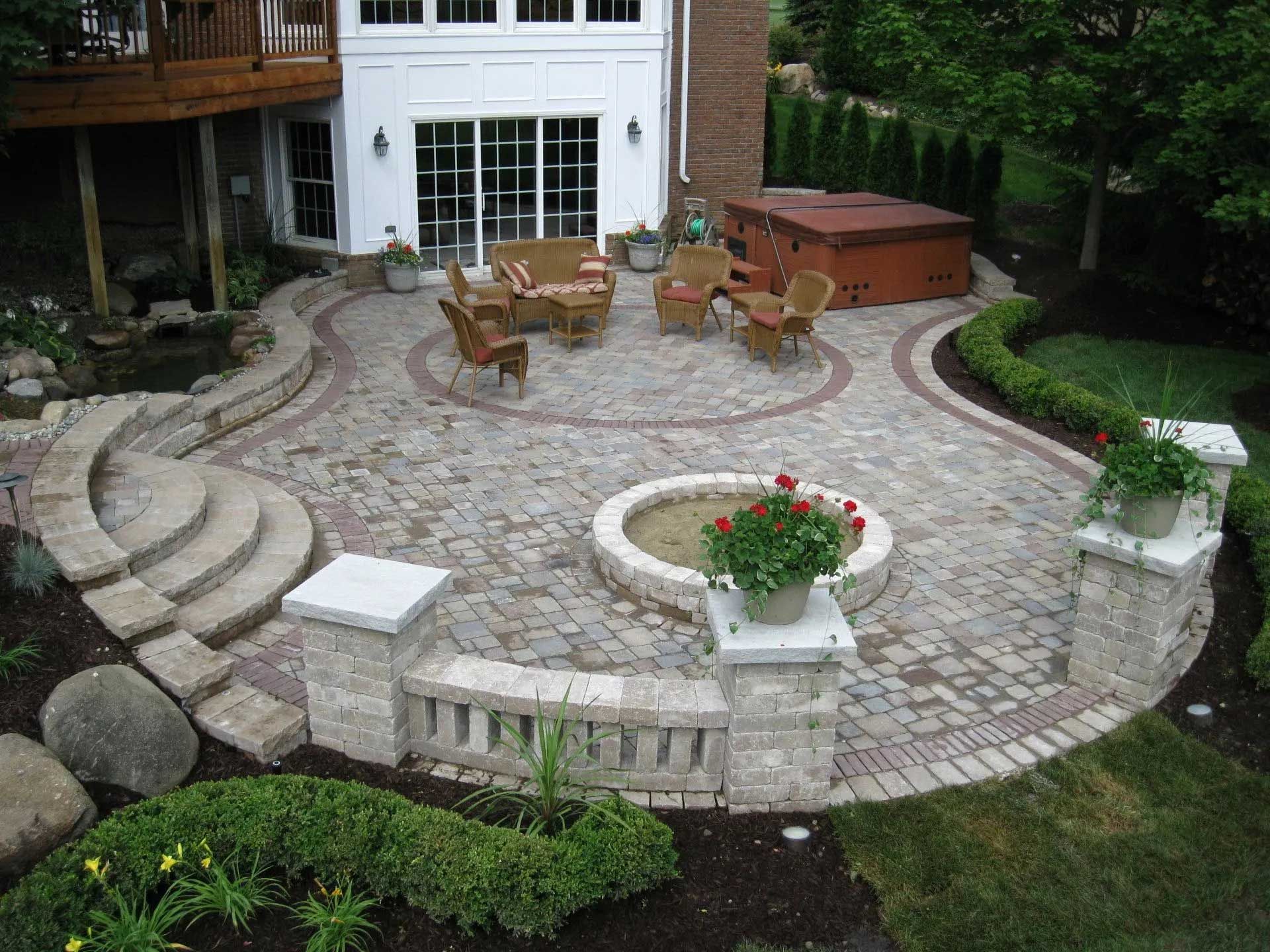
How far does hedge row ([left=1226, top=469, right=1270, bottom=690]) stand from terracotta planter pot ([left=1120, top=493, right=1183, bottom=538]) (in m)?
1.04

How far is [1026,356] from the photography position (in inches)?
536

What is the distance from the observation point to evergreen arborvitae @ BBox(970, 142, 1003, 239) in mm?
18031

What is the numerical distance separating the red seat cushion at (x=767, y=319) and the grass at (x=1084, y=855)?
22.8ft

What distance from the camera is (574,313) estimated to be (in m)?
13.1

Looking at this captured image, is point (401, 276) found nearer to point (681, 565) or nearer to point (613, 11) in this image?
point (613, 11)

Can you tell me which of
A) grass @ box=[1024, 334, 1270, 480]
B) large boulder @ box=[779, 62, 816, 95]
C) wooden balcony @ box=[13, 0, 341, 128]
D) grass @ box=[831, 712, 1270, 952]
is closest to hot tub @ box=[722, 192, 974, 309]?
grass @ box=[1024, 334, 1270, 480]

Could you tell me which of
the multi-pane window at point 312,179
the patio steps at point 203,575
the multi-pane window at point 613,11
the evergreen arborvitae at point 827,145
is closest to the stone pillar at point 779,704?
the patio steps at point 203,575

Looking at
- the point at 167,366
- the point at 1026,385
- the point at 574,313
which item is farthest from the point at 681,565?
the point at 167,366

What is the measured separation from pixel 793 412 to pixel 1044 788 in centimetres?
591

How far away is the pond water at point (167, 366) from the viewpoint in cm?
1180

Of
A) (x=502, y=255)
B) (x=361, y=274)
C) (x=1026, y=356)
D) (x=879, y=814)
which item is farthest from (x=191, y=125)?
(x=879, y=814)

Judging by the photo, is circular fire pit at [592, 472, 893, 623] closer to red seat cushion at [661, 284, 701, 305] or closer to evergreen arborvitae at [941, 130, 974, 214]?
red seat cushion at [661, 284, 701, 305]

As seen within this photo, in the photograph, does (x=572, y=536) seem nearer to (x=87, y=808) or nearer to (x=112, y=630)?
(x=112, y=630)

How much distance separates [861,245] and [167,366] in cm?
825
